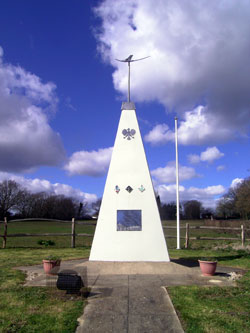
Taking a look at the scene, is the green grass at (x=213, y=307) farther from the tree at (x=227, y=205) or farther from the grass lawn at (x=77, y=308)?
the tree at (x=227, y=205)

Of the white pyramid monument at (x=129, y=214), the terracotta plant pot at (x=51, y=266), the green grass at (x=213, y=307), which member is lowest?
the green grass at (x=213, y=307)

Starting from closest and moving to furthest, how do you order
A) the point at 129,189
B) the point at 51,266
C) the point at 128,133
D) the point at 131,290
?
the point at 131,290 → the point at 51,266 → the point at 129,189 → the point at 128,133

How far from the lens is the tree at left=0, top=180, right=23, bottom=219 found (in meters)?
66.7

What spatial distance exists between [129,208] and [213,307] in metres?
4.29

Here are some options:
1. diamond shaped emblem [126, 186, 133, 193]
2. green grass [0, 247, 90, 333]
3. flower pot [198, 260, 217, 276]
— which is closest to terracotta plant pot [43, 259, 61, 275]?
green grass [0, 247, 90, 333]

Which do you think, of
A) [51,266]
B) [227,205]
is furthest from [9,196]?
[51,266]

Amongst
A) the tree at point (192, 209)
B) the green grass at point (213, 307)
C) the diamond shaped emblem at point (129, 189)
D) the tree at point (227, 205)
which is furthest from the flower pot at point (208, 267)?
the tree at point (192, 209)

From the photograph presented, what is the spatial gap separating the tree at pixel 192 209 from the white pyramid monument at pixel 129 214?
8095cm

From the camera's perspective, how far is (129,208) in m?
8.67

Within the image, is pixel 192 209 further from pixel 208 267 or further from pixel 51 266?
pixel 51 266

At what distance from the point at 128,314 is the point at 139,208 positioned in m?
4.44

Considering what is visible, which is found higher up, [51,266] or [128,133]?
[128,133]

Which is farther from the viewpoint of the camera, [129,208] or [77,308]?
[129,208]

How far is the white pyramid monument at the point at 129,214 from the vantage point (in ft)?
27.8
